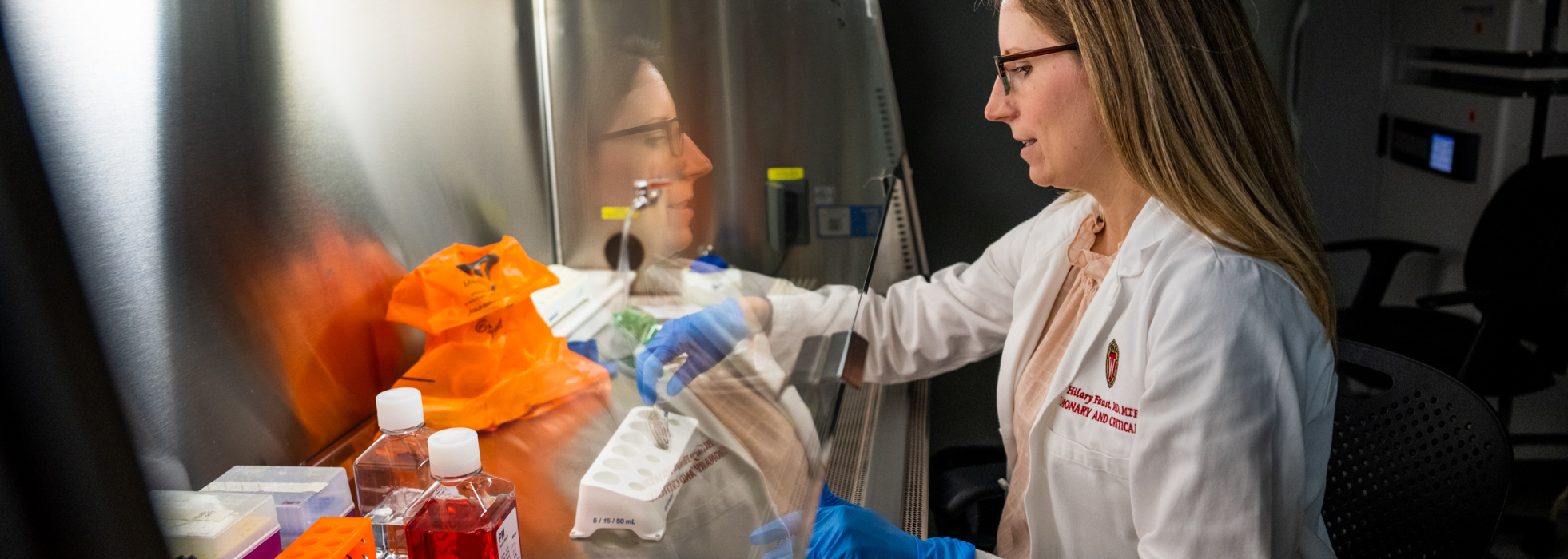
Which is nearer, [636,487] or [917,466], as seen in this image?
[636,487]

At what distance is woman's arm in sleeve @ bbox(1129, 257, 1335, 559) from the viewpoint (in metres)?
1.06

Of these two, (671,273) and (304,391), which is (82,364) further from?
(671,273)

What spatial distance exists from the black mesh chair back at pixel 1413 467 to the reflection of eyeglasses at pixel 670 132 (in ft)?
3.36

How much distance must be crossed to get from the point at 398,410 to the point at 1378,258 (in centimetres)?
289

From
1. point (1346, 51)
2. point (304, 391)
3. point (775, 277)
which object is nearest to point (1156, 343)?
point (775, 277)

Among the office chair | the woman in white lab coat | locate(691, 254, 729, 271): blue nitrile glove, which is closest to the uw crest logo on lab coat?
the woman in white lab coat

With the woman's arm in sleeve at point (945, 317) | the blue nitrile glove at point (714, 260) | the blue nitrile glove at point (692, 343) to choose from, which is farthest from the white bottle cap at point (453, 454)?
the woman's arm in sleeve at point (945, 317)

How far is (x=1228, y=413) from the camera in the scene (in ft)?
3.46

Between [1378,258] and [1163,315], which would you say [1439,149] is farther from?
[1163,315]

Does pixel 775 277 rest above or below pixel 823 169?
below

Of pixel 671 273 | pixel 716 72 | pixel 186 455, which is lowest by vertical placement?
pixel 186 455

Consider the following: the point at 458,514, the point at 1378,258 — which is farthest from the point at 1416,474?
the point at 1378,258

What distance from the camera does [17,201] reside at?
0.52 m

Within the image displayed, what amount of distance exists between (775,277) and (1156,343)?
1.62 feet
